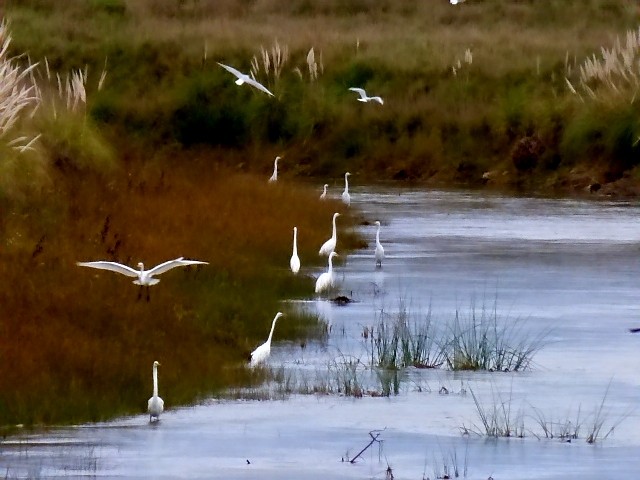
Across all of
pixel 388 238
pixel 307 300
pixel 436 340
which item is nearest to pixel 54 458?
pixel 436 340

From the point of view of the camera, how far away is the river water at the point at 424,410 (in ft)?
32.1

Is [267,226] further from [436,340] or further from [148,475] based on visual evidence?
[148,475]

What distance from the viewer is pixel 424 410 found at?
1149 centimetres

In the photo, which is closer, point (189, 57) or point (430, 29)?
point (189, 57)

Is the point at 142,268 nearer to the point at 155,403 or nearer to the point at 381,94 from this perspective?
the point at 155,403

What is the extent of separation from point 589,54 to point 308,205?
16.4 meters

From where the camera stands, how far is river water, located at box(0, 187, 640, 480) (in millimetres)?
9789

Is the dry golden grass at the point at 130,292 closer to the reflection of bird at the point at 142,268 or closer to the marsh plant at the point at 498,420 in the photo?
the reflection of bird at the point at 142,268

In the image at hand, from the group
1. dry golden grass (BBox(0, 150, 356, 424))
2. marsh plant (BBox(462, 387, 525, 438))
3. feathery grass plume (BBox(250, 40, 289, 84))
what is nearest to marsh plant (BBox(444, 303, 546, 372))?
marsh plant (BBox(462, 387, 525, 438))

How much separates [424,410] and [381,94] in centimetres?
2698

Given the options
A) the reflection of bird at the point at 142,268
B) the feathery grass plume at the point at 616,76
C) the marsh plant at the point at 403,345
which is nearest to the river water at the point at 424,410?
the marsh plant at the point at 403,345

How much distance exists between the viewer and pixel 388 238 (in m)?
22.9

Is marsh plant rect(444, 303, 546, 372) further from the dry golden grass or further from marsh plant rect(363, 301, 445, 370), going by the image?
the dry golden grass

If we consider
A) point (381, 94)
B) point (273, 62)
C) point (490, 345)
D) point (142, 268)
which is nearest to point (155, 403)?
point (142, 268)
